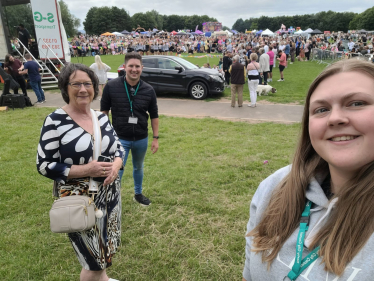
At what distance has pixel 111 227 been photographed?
2.22 metres

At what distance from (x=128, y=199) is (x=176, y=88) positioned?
24.7 feet

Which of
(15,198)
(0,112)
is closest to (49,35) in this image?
(0,112)

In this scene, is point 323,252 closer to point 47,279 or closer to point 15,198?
point 47,279

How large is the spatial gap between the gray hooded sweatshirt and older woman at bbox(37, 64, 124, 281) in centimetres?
122

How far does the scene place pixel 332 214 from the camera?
1.04 m

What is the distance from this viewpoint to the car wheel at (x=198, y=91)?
420 inches

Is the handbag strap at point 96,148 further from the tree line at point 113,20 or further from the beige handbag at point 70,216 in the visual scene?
the tree line at point 113,20

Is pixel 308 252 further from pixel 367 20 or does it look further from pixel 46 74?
pixel 367 20

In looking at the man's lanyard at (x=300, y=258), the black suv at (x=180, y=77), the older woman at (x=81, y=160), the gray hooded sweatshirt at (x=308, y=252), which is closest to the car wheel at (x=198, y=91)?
the black suv at (x=180, y=77)

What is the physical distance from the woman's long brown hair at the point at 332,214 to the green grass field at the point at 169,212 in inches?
67.4

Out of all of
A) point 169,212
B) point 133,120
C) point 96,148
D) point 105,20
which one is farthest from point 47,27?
point 105,20

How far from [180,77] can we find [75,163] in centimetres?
912

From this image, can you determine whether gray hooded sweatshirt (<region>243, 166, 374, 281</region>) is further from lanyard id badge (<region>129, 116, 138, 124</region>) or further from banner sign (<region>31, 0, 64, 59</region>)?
banner sign (<region>31, 0, 64, 59</region>)

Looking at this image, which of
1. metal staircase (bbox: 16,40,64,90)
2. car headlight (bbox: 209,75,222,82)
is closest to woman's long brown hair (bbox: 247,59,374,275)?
car headlight (bbox: 209,75,222,82)
